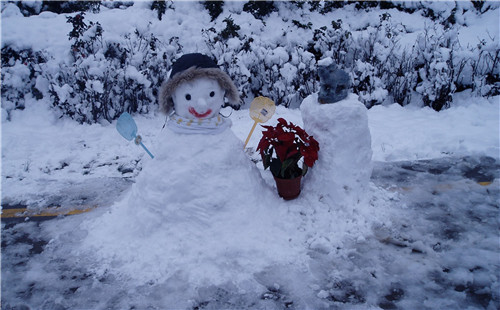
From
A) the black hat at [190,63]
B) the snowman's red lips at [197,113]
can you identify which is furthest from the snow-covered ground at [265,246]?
the black hat at [190,63]

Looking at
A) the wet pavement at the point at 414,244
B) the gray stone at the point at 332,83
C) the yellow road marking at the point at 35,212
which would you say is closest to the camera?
the wet pavement at the point at 414,244

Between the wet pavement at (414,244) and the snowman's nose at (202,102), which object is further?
the snowman's nose at (202,102)

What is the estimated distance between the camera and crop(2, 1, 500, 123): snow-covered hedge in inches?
219

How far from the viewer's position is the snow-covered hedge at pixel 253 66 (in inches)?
219

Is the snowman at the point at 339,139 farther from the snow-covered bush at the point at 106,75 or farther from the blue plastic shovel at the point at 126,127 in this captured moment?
the snow-covered bush at the point at 106,75

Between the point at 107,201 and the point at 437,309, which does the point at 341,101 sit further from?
the point at 107,201

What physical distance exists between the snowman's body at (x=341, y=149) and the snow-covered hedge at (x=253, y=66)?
2.90 meters

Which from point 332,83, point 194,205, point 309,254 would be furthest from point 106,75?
point 309,254

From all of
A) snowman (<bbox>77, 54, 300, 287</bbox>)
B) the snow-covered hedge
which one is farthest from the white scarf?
the snow-covered hedge

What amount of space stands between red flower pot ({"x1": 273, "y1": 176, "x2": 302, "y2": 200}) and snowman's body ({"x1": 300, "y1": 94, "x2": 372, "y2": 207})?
0.16 metres

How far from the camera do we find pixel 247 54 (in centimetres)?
589

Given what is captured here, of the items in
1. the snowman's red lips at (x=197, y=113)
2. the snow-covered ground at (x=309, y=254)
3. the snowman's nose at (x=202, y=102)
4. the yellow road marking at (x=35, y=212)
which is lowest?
the yellow road marking at (x=35, y=212)

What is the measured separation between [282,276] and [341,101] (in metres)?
1.50

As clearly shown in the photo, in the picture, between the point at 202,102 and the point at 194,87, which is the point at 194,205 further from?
the point at 194,87
